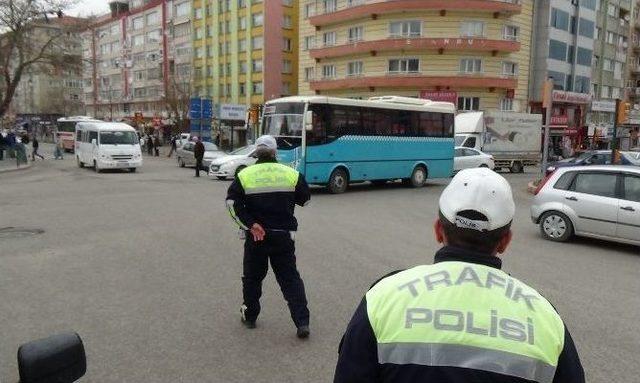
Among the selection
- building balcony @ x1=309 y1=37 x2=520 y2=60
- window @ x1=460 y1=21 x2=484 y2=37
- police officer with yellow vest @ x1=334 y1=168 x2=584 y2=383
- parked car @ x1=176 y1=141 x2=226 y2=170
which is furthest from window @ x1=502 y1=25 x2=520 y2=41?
police officer with yellow vest @ x1=334 y1=168 x2=584 y2=383

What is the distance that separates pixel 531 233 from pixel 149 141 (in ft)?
126

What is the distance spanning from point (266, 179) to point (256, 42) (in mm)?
59882

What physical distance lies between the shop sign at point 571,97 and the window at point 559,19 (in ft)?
20.2

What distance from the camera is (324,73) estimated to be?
50.4 meters

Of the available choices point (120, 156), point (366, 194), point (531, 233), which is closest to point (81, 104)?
point (120, 156)

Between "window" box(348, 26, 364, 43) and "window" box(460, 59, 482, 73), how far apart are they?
892cm

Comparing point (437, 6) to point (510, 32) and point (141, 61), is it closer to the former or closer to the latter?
point (510, 32)

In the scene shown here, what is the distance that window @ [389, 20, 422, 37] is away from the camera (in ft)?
141

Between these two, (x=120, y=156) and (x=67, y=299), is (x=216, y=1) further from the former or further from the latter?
(x=67, y=299)

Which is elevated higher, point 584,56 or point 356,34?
point 356,34

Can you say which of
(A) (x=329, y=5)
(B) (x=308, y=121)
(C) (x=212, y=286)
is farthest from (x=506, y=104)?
(C) (x=212, y=286)

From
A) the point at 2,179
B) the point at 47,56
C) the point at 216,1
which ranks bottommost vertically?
the point at 2,179

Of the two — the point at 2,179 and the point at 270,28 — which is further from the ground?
the point at 270,28

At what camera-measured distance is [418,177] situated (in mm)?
20266
